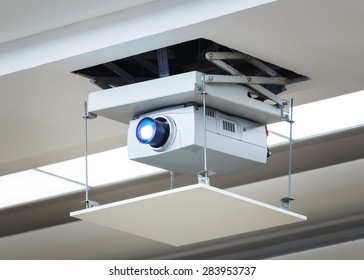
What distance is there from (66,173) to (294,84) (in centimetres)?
220

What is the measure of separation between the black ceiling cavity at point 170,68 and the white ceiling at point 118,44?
0.09 metres

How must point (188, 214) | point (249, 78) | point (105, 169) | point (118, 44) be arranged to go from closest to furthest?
point (188, 214) → point (118, 44) → point (249, 78) → point (105, 169)

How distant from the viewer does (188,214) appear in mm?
4266

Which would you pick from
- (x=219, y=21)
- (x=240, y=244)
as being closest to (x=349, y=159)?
(x=240, y=244)

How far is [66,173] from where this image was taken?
21.6 feet

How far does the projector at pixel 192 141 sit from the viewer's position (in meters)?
4.40

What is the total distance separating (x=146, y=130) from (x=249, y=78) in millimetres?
556

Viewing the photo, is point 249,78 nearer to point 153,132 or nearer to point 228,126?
point 228,126

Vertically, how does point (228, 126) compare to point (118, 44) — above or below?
below

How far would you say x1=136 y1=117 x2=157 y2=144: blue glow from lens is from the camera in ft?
14.5

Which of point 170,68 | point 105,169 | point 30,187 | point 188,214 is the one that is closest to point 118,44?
point 170,68

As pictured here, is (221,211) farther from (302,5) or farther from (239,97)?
(302,5)

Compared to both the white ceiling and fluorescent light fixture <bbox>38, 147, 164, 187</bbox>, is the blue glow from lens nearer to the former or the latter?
the white ceiling

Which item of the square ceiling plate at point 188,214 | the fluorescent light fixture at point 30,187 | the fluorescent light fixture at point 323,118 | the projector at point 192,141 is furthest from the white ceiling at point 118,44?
the fluorescent light fixture at point 30,187
